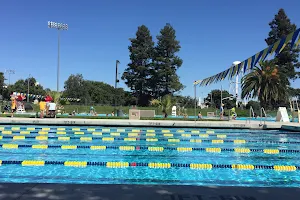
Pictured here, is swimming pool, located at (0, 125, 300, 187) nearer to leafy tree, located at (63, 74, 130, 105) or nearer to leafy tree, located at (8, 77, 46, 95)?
leafy tree, located at (63, 74, 130, 105)

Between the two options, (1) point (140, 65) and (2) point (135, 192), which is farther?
(1) point (140, 65)

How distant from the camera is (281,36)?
45.6 metres

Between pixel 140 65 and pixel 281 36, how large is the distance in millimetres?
23968

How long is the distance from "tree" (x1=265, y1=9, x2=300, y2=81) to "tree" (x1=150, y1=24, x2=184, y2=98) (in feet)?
52.0

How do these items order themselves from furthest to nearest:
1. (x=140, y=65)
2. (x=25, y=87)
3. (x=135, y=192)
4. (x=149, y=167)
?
(x=25, y=87) → (x=140, y=65) → (x=149, y=167) → (x=135, y=192)

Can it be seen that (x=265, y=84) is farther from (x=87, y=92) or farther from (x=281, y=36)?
(x=87, y=92)

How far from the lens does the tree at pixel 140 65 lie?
165ft

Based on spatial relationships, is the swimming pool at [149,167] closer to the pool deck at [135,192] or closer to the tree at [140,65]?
the pool deck at [135,192]

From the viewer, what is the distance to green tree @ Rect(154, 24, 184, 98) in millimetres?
48406

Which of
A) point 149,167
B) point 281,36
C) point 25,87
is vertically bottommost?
point 149,167

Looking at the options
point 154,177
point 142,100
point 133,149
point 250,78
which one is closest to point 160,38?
point 142,100

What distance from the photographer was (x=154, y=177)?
6098mm

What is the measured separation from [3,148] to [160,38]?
43.2 m

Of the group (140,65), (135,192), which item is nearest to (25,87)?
(140,65)
